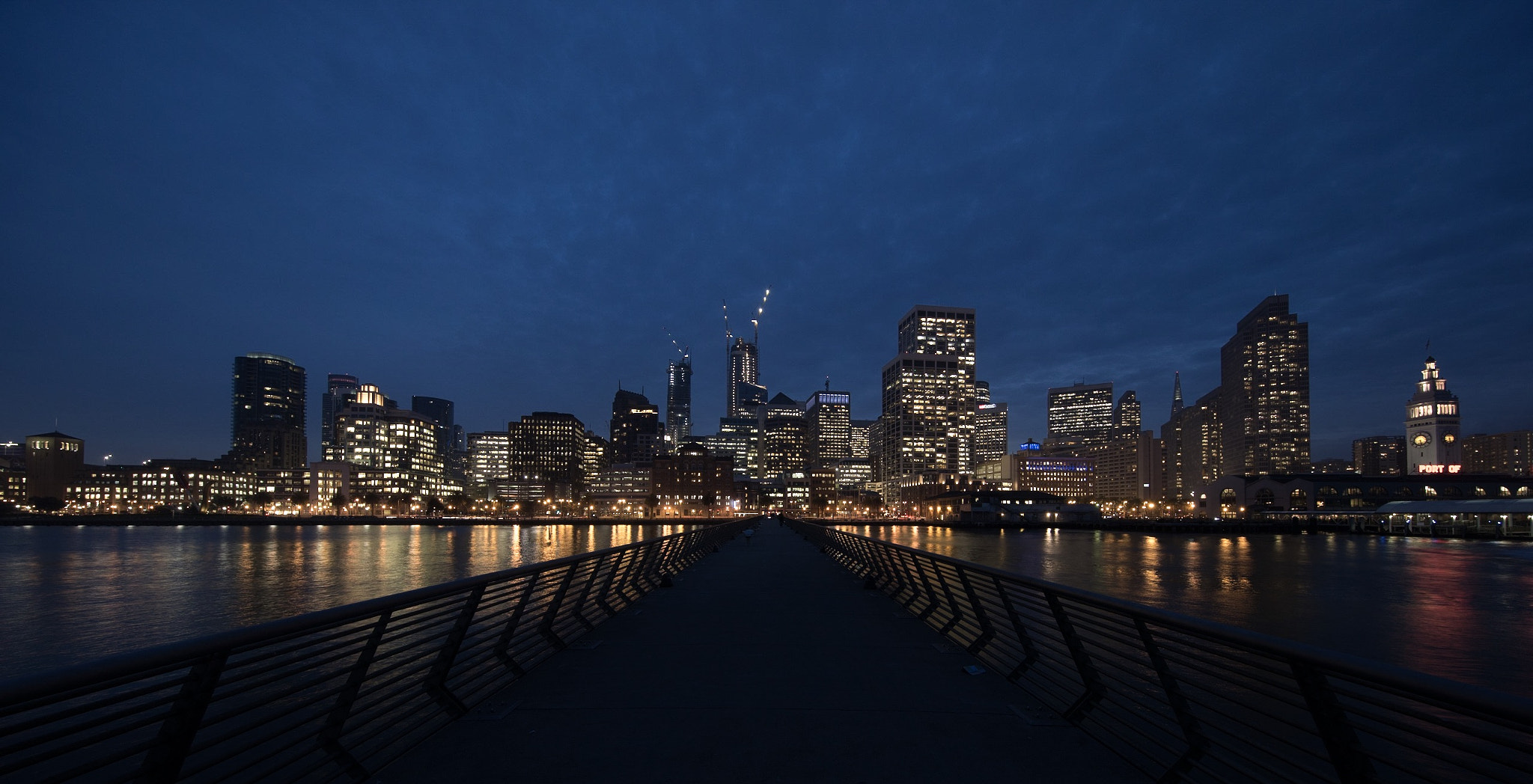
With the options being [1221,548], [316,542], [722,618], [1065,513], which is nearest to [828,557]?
[722,618]

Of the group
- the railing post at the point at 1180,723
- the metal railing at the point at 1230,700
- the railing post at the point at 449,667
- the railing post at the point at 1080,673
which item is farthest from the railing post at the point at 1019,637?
the railing post at the point at 449,667

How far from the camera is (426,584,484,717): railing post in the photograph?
6395mm

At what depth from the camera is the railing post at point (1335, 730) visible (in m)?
3.78

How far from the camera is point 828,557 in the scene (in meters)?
27.3

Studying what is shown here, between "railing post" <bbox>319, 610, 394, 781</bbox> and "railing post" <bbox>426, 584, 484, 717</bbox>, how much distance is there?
1.13 meters

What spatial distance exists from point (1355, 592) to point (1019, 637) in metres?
42.9

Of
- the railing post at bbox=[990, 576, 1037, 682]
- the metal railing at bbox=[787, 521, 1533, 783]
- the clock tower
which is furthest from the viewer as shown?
the clock tower

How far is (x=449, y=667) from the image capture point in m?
6.61

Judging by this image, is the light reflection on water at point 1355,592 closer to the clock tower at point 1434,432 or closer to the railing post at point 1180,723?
the railing post at point 1180,723

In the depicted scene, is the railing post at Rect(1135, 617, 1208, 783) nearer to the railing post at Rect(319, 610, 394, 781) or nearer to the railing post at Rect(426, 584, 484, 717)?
the railing post at Rect(319, 610, 394, 781)

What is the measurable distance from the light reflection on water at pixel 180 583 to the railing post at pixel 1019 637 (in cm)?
2234

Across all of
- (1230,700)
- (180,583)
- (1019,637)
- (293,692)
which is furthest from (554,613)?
(180,583)

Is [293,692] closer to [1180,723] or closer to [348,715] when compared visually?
[348,715]

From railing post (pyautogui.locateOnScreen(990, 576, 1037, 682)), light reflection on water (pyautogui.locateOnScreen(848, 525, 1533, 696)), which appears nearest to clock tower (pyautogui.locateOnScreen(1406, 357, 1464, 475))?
light reflection on water (pyautogui.locateOnScreen(848, 525, 1533, 696))
